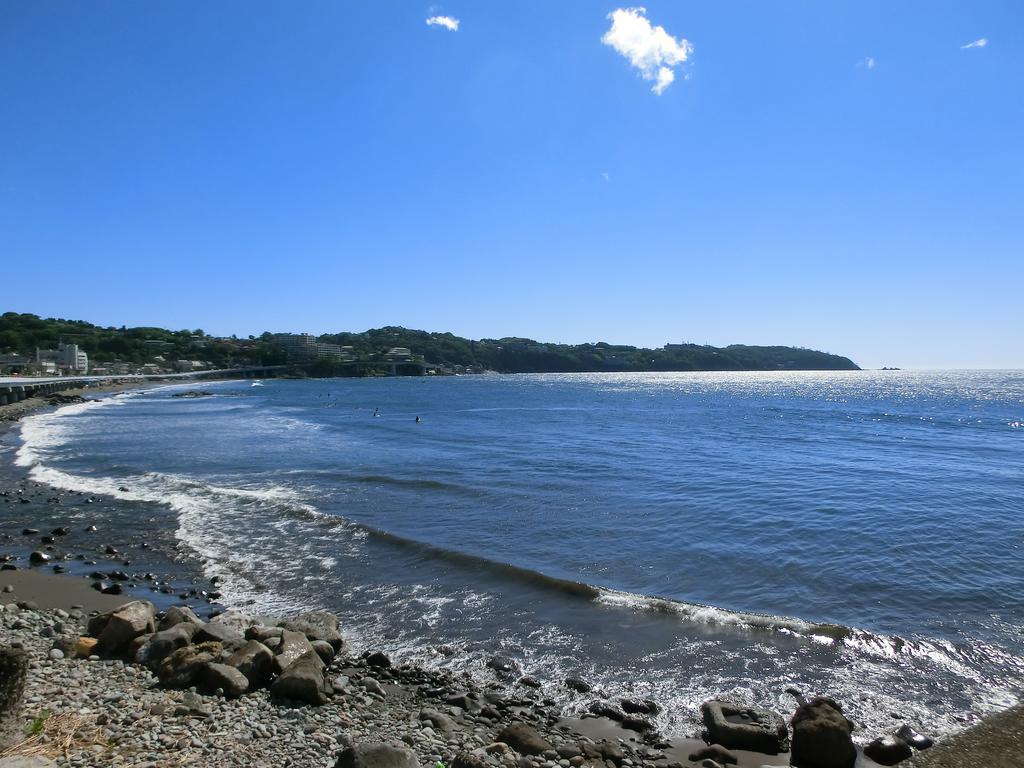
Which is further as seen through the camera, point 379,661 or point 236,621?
point 236,621

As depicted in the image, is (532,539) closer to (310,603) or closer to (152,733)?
(310,603)

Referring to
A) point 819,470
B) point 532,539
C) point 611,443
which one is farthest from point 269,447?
point 819,470

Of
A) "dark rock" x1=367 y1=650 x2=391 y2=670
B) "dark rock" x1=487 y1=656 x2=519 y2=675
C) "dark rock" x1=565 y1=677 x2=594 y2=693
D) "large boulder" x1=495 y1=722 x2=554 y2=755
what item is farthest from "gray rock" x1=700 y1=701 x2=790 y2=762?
"dark rock" x1=367 y1=650 x2=391 y2=670

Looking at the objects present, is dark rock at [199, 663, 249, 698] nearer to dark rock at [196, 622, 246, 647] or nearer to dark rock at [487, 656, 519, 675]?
dark rock at [196, 622, 246, 647]

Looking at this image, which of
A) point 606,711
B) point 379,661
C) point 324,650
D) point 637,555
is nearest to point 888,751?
point 606,711

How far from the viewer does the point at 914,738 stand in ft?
23.9

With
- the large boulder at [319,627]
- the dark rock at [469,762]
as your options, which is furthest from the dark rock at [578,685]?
the large boulder at [319,627]

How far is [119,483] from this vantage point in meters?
23.4

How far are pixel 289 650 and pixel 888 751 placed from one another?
725cm

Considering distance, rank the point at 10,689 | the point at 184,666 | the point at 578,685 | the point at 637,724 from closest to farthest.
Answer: the point at 10,689 → the point at 637,724 → the point at 184,666 → the point at 578,685

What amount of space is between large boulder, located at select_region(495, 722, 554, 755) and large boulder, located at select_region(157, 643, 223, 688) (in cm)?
375

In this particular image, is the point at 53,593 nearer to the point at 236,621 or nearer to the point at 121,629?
the point at 121,629

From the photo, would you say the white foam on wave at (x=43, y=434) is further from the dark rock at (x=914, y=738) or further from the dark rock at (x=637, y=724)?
the dark rock at (x=914, y=738)

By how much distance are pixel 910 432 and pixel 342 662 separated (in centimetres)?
5029
